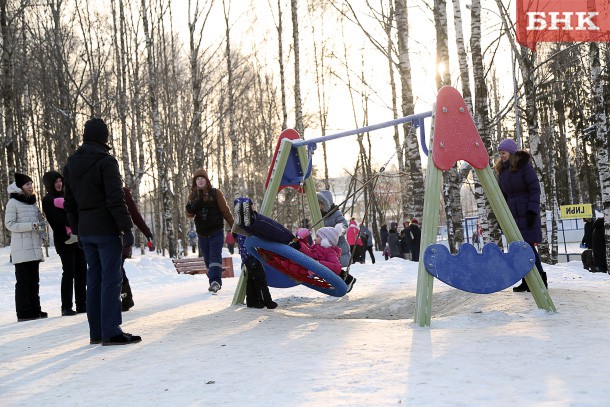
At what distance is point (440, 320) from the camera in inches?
223

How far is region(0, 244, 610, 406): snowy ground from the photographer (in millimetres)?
3385

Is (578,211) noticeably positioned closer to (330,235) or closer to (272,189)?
(272,189)

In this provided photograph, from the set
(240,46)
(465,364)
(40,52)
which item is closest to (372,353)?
(465,364)

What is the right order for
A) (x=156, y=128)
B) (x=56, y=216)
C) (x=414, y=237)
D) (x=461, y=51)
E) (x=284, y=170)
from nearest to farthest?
(x=56, y=216) < (x=284, y=170) < (x=461, y=51) < (x=414, y=237) < (x=156, y=128)

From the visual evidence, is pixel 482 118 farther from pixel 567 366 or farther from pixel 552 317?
pixel 567 366

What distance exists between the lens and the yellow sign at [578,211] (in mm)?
19297

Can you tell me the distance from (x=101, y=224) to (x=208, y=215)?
348 centimetres

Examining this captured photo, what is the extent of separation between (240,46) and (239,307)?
1069 inches

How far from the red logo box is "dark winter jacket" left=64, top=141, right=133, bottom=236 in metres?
9.63

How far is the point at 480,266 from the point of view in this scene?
19.2 feet

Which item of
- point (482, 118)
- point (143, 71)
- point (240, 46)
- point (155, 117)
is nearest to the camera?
point (482, 118)

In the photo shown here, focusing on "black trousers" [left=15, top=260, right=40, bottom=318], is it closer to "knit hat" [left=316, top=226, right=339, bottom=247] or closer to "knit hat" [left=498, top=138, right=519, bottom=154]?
"knit hat" [left=316, top=226, right=339, bottom=247]

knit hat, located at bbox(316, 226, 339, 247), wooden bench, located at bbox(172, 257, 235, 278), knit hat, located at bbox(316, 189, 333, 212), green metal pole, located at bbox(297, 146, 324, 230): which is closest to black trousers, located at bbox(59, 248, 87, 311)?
knit hat, located at bbox(316, 226, 339, 247)

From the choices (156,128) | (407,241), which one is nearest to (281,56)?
(156,128)
